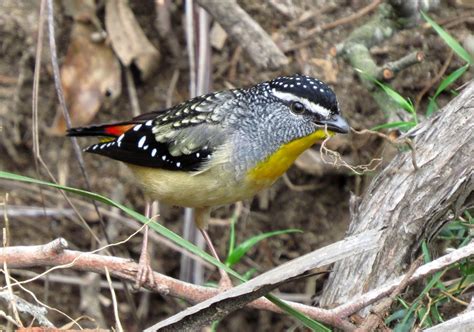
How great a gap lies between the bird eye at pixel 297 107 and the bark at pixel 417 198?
0.54 metres

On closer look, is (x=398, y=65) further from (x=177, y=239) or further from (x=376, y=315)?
(x=177, y=239)

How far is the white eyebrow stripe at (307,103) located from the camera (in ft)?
12.7

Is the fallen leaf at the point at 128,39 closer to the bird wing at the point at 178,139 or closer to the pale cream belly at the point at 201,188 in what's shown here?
the bird wing at the point at 178,139

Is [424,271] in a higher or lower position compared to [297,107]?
lower

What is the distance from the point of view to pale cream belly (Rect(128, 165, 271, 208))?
13.1ft

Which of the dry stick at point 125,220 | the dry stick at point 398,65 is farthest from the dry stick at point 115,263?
the dry stick at point 125,220

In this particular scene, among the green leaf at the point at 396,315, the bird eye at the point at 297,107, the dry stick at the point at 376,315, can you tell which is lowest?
the green leaf at the point at 396,315

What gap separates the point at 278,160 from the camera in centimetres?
401

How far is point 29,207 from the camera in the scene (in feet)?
17.7

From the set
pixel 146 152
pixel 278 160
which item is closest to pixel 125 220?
pixel 146 152

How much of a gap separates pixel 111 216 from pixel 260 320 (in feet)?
3.97

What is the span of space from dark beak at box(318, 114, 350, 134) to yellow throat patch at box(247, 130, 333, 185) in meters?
0.08

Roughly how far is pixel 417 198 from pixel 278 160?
768mm

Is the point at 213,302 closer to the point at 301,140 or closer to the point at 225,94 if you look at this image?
the point at 301,140
